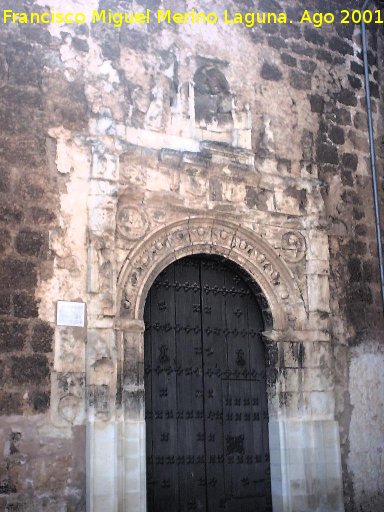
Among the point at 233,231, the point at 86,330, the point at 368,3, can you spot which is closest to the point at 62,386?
the point at 86,330

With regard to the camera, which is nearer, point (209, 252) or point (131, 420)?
point (131, 420)

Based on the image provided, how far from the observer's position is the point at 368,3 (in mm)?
7668

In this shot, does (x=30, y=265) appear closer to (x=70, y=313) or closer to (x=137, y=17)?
(x=70, y=313)

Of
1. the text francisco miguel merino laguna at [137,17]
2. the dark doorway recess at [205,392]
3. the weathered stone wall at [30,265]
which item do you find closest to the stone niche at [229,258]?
the dark doorway recess at [205,392]

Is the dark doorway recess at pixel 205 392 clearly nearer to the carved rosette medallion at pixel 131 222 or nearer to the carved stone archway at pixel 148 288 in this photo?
the carved stone archway at pixel 148 288

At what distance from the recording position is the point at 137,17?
6.24 m

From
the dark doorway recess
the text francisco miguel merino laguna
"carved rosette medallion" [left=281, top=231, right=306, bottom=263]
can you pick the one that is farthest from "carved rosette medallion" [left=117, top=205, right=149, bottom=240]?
the text francisco miguel merino laguna

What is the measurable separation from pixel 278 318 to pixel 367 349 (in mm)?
975

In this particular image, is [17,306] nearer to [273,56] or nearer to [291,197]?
[291,197]

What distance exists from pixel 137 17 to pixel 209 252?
202 centimetres

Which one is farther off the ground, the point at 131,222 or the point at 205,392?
the point at 131,222

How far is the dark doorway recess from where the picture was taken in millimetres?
5840

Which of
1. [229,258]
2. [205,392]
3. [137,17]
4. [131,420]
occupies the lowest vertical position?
[131,420]

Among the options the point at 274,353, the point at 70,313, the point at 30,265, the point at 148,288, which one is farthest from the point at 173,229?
the point at 274,353
